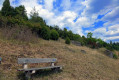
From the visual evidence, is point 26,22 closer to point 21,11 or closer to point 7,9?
point 7,9

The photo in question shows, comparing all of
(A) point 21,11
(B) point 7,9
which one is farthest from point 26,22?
(A) point 21,11

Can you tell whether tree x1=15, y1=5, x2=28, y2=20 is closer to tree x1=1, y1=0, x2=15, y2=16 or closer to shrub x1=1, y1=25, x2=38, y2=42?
tree x1=1, y1=0, x2=15, y2=16

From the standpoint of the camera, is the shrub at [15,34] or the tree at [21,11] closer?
the shrub at [15,34]

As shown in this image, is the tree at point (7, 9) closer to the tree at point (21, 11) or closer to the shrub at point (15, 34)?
the tree at point (21, 11)

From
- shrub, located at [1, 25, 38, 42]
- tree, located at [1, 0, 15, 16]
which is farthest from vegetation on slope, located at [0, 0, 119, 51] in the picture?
shrub, located at [1, 25, 38, 42]

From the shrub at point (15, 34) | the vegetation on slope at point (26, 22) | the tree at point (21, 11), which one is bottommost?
the shrub at point (15, 34)

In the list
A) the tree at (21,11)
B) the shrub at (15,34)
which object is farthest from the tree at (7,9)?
Result: the shrub at (15,34)

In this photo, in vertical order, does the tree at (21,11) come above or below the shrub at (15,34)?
above

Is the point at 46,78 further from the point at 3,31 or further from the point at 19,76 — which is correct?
the point at 3,31

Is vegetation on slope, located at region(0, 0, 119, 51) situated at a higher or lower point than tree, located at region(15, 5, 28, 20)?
lower

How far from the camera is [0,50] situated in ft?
17.8

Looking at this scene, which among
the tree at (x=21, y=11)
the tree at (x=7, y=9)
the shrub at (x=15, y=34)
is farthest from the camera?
the tree at (x=21, y=11)

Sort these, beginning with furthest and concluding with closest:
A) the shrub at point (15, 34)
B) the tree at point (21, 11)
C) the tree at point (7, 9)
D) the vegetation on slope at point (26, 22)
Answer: the tree at point (21, 11) < the tree at point (7, 9) < the vegetation on slope at point (26, 22) < the shrub at point (15, 34)

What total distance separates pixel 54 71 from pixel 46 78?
104cm
